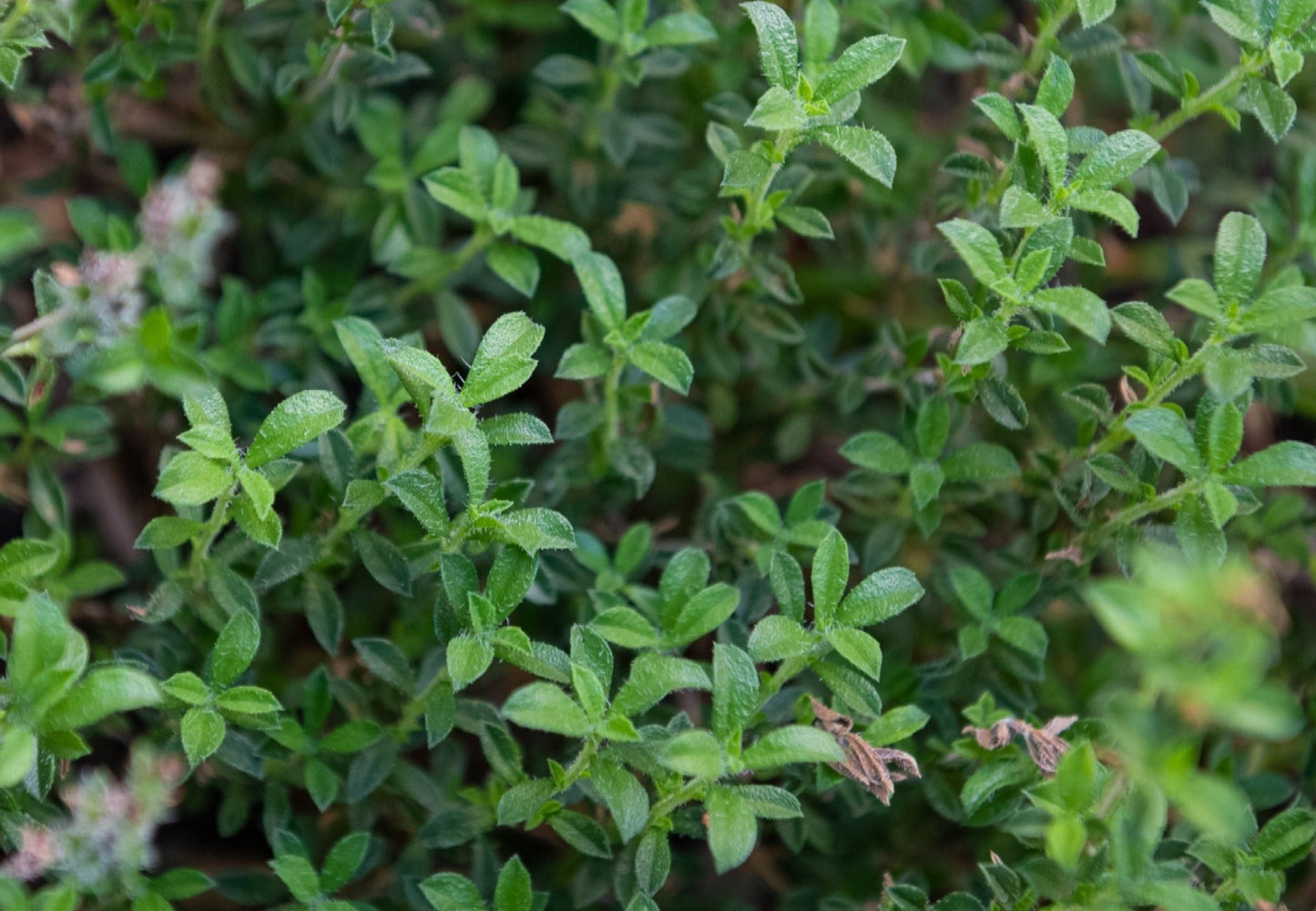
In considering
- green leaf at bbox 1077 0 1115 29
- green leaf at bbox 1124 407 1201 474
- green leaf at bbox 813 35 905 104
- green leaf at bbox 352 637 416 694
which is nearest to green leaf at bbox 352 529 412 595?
green leaf at bbox 352 637 416 694

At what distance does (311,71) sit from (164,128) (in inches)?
30.1

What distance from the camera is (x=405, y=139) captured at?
245 centimetres

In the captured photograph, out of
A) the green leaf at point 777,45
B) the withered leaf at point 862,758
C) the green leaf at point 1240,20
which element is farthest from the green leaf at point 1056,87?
the withered leaf at point 862,758

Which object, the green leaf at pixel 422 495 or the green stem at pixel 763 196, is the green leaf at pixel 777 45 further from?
the green leaf at pixel 422 495

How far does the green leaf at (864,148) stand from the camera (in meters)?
1.66

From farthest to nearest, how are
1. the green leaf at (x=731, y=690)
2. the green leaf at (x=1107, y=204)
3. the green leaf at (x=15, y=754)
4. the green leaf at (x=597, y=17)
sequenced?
1. the green leaf at (x=597, y=17)
2. the green leaf at (x=1107, y=204)
3. the green leaf at (x=731, y=690)
4. the green leaf at (x=15, y=754)

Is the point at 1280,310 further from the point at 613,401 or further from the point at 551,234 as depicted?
the point at 551,234

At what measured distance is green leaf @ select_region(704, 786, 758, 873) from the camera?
144 cm

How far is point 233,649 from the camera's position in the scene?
1598 millimetres

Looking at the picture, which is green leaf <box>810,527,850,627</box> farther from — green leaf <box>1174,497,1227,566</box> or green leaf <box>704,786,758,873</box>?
green leaf <box>1174,497,1227,566</box>

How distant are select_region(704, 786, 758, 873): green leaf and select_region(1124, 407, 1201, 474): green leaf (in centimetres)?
69

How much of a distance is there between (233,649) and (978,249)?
3.60 ft

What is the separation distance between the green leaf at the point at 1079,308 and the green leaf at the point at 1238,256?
0.22 m

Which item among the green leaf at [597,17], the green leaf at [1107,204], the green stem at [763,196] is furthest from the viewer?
the green leaf at [597,17]
